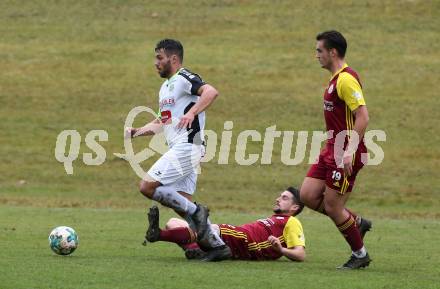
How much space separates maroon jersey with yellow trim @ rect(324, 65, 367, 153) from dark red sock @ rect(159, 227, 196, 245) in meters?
1.97

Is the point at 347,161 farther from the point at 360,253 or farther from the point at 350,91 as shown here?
the point at 360,253

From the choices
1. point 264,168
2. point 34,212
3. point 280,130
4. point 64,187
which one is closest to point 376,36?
point 280,130

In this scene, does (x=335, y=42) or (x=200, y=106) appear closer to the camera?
(x=335, y=42)

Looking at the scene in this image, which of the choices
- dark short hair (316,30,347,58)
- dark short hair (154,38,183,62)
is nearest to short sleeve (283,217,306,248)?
dark short hair (316,30,347,58)

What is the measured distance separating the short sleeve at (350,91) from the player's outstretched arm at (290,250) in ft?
5.88

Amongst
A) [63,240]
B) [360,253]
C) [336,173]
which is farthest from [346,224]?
[63,240]

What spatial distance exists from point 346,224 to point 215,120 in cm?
2044

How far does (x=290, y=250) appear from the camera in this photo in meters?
11.7

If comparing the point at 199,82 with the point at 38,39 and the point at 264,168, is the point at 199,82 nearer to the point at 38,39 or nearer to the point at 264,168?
the point at 264,168

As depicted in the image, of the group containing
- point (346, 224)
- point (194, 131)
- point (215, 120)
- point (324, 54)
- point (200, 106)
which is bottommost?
point (346, 224)

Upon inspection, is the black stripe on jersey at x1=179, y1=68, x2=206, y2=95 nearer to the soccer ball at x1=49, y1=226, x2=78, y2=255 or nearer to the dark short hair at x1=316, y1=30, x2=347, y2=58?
the dark short hair at x1=316, y1=30, x2=347, y2=58

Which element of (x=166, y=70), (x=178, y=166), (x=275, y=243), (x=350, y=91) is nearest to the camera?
(x=350, y=91)

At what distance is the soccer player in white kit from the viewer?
11438mm

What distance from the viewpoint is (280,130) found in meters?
30.7
